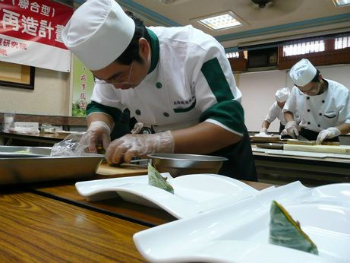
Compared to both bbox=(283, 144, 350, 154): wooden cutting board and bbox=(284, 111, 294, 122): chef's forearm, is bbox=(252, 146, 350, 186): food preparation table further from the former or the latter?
bbox=(284, 111, 294, 122): chef's forearm

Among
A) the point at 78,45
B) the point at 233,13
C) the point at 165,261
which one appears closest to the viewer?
the point at 165,261

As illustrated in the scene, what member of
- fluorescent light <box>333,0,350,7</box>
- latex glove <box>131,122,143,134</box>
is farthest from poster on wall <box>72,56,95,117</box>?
fluorescent light <box>333,0,350,7</box>

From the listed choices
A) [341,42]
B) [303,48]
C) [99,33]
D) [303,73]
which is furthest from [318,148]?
[303,48]

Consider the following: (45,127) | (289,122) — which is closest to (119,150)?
(45,127)

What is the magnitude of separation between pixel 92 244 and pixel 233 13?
5189 mm

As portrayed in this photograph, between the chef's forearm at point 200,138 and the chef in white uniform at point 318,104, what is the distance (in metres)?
2.25

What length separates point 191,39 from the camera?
1.47m

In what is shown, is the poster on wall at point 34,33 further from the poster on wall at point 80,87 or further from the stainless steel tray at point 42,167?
the stainless steel tray at point 42,167

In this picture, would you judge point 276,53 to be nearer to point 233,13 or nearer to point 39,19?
point 233,13

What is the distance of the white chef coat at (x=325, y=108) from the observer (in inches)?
146

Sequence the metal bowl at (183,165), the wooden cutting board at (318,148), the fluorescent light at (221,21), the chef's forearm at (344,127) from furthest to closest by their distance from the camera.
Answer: the fluorescent light at (221,21), the chef's forearm at (344,127), the wooden cutting board at (318,148), the metal bowl at (183,165)

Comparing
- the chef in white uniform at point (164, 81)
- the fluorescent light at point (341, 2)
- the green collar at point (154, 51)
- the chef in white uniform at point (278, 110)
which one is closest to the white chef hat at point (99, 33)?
the chef in white uniform at point (164, 81)

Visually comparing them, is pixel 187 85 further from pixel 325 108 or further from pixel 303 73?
pixel 325 108

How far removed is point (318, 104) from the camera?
3857 mm
